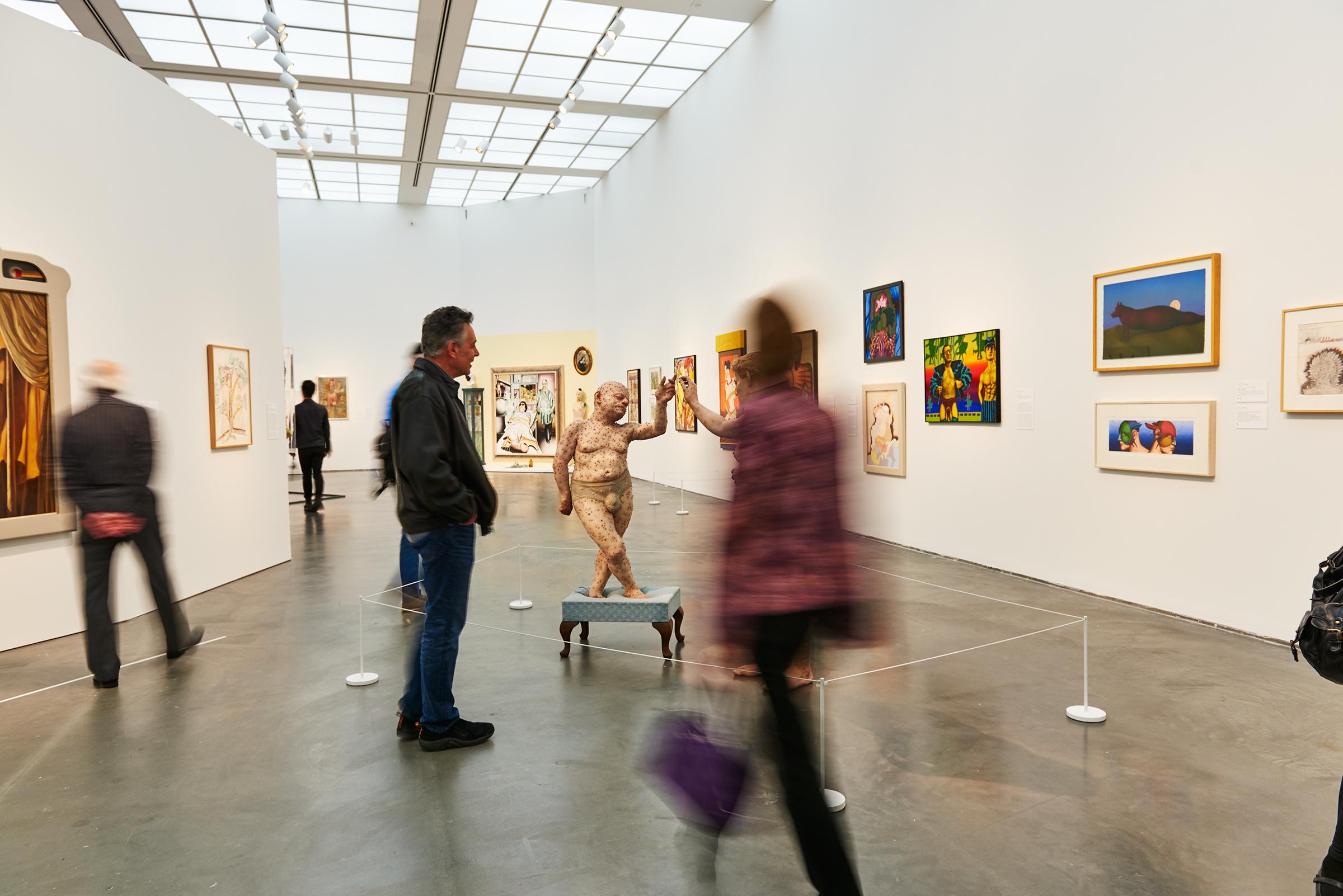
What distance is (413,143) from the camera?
55.6 ft

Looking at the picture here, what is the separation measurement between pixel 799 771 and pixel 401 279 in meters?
21.5

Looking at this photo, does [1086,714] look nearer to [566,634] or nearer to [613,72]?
[566,634]

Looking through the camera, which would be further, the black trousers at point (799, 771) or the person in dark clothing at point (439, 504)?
the person in dark clothing at point (439, 504)

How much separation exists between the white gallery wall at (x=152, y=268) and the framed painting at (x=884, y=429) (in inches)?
250

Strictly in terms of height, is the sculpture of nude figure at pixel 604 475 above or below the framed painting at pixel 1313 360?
below

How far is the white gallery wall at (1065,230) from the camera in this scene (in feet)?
16.5

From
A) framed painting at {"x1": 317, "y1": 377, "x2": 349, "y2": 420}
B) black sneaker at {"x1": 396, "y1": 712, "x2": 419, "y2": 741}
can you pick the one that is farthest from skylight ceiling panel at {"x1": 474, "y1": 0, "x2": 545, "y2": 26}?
framed painting at {"x1": 317, "y1": 377, "x2": 349, "y2": 420}

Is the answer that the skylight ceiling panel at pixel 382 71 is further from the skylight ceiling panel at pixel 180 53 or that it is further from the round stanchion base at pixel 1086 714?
the round stanchion base at pixel 1086 714

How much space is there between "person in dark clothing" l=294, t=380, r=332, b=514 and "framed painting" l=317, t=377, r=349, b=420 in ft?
25.3

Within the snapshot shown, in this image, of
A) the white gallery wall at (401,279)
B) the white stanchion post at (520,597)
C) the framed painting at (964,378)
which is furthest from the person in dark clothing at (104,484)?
the white gallery wall at (401,279)

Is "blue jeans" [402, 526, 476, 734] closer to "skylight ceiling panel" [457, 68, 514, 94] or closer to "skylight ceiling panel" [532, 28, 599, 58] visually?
"skylight ceiling panel" [532, 28, 599, 58]

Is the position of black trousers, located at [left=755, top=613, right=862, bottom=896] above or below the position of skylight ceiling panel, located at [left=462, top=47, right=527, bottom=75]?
below

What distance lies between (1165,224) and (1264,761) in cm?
378

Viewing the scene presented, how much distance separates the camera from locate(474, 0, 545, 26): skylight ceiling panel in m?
11.3
